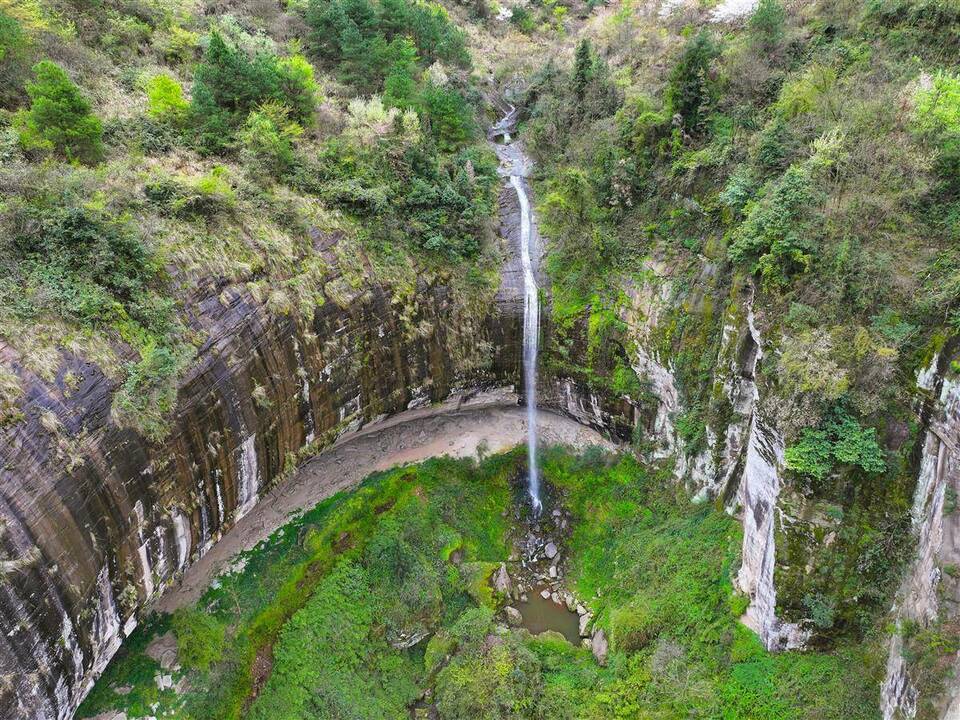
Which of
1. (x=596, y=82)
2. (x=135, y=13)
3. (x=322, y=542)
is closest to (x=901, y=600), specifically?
(x=322, y=542)

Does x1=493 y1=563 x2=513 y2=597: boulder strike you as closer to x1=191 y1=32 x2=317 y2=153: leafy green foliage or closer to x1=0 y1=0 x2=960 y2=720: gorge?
x1=0 y1=0 x2=960 y2=720: gorge

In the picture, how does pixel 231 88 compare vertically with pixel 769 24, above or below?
below

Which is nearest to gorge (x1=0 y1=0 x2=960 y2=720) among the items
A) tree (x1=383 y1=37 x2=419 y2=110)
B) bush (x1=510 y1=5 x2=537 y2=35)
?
tree (x1=383 y1=37 x2=419 y2=110)

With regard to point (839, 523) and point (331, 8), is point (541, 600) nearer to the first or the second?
point (839, 523)

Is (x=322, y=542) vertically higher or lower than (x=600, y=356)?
lower

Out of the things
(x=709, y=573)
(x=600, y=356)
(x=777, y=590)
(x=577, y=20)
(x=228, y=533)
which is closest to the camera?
(x=777, y=590)

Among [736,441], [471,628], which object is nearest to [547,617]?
[471,628]

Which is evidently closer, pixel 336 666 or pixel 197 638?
pixel 197 638

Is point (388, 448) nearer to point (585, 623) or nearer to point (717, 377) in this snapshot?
point (585, 623)
